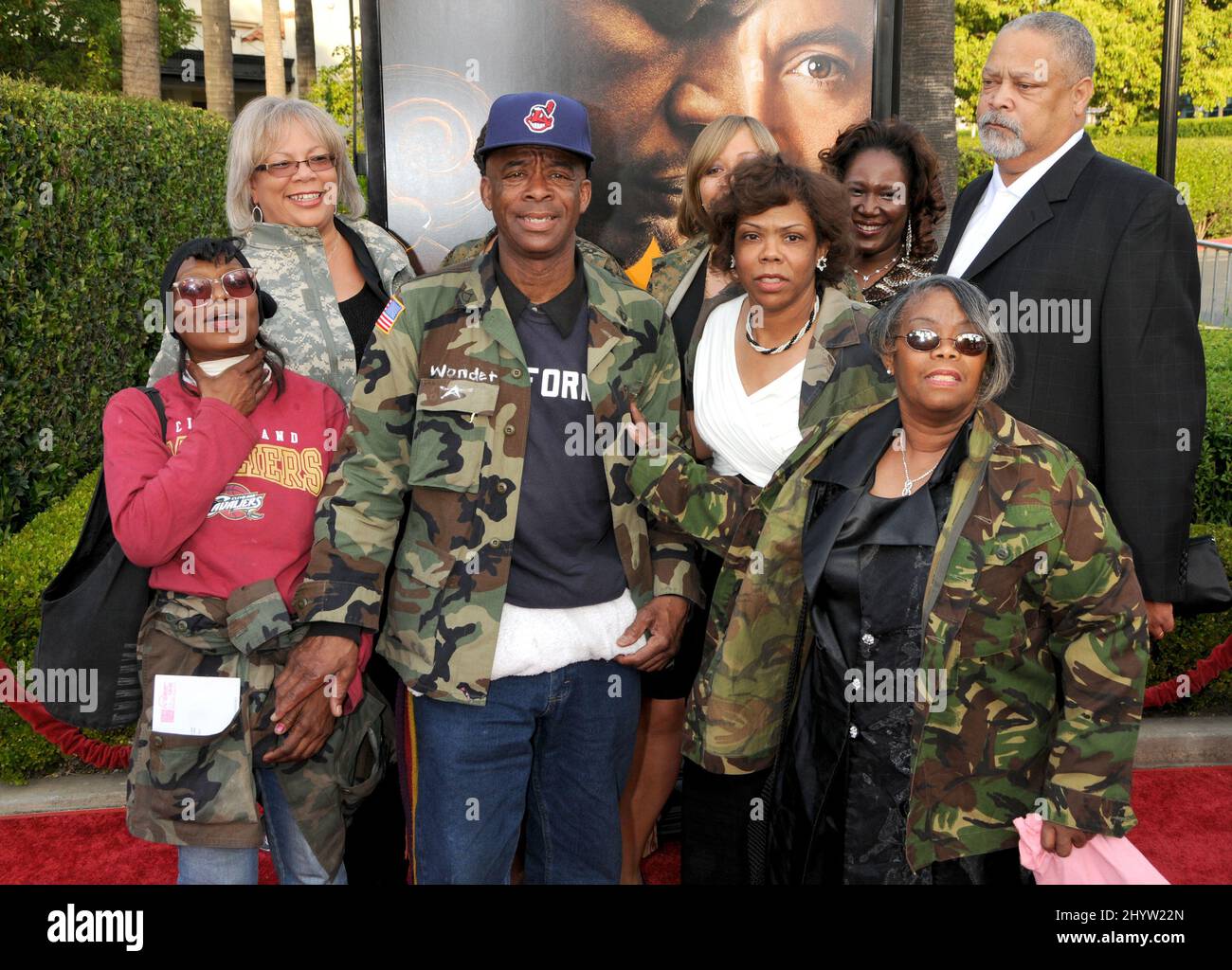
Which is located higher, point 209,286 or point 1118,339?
point 209,286

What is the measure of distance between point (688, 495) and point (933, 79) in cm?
717

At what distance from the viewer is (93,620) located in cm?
296

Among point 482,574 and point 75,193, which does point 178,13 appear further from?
point 482,574

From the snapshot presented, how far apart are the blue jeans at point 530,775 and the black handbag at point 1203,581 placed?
5.52ft

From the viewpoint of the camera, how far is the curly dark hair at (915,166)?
14.6ft

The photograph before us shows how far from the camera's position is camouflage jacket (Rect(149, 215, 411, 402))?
352 centimetres

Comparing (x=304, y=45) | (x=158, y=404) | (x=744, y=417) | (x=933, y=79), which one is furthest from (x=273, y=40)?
(x=744, y=417)

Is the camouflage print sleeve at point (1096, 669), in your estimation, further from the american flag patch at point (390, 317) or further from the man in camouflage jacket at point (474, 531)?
the american flag patch at point (390, 317)

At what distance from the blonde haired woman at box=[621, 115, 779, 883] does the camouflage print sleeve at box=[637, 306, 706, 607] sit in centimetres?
37

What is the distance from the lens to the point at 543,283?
3043mm

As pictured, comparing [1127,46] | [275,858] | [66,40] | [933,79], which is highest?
[1127,46]

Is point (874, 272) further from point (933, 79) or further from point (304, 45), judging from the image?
point (304, 45)

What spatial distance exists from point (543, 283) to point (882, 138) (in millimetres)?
2111
